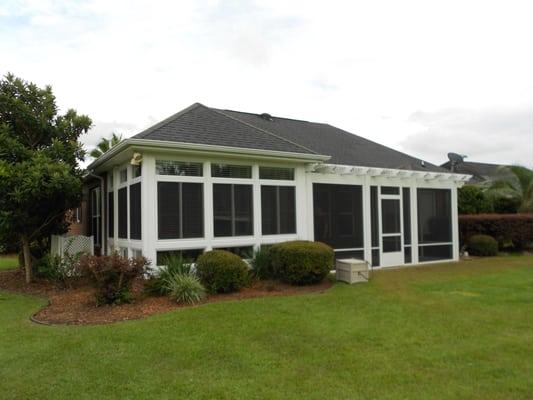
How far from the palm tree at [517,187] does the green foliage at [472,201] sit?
A: 781 millimetres

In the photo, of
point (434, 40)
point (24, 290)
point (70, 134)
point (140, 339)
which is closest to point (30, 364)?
point (140, 339)

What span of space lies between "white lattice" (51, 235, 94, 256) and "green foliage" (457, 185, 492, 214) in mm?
16066

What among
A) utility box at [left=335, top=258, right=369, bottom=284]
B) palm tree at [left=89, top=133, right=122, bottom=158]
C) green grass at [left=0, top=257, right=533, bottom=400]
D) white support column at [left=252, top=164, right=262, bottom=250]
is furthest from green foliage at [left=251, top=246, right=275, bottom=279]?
palm tree at [left=89, top=133, right=122, bottom=158]

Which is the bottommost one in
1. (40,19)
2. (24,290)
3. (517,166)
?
(24,290)

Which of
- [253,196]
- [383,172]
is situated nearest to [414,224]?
[383,172]

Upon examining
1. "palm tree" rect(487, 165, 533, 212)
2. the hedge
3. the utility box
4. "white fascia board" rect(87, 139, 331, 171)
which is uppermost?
"white fascia board" rect(87, 139, 331, 171)

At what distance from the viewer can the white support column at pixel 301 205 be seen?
11.2 meters

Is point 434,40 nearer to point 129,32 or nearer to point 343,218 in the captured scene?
point 343,218

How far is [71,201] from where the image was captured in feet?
35.8

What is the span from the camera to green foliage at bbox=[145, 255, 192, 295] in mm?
8352

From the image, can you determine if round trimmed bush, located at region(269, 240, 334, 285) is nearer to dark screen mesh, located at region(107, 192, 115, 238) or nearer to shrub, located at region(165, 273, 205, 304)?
shrub, located at region(165, 273, 205, 304)

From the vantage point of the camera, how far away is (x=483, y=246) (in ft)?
53.1

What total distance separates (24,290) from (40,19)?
681cm

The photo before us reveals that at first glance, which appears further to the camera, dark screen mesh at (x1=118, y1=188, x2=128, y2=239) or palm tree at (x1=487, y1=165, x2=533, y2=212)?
palm tree at (x1=487, y1=165, x2=533, y2=212)
